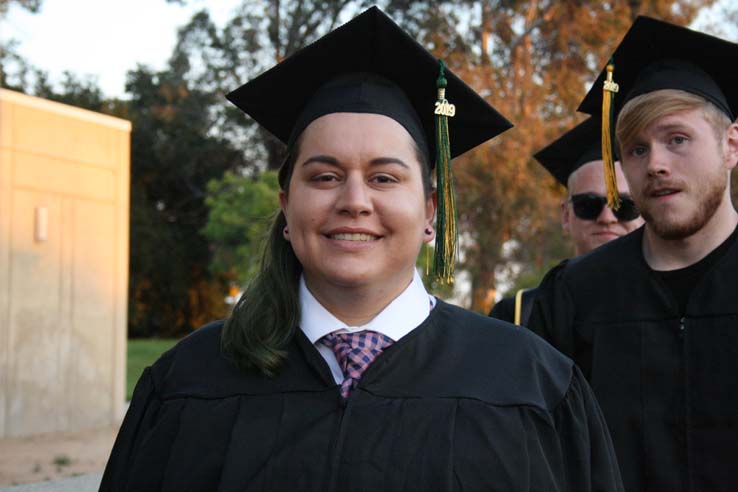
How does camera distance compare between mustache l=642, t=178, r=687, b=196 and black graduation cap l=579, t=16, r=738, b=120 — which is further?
black graduation cap l=579, t=16, r=738, b=120

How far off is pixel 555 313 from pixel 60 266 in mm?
8723

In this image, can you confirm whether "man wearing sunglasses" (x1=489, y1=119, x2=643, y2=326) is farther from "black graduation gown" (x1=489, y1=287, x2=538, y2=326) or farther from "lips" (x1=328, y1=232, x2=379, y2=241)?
"lips" (x1=328, y1=232, x2=379, y2=241)

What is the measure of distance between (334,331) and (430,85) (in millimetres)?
823

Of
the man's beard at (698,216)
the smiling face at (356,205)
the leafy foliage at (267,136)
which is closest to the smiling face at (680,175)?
the man's beard at (698,216)

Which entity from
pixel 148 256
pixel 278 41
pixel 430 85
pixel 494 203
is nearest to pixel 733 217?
pixel 430 85

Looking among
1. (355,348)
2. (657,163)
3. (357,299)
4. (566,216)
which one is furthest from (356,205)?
(566,216)

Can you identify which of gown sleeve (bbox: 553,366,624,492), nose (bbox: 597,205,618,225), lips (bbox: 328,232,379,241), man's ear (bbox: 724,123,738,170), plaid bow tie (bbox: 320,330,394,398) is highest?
man's ear (bbox: 724,123,738,170)

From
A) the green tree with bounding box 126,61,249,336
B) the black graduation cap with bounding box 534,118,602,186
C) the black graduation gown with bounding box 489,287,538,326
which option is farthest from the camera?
the green tree with bounding box 126,61,249,336

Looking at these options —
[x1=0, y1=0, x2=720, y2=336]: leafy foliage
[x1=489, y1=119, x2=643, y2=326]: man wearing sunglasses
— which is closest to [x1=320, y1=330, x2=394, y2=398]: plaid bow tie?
[x1=489, y1=119, x2=643, y2=326]: man wearing sunglasses

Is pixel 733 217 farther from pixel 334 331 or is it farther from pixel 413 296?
pixel 334 331

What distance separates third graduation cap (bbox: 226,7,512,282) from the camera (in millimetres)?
2463

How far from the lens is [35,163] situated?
405 inches

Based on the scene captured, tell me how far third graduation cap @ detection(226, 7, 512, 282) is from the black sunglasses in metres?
1.71

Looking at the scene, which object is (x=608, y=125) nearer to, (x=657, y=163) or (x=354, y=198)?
(x=657, y=163)
